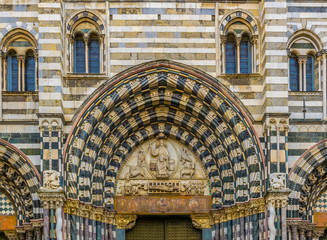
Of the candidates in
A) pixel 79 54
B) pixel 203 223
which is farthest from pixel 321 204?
pixel 79 54

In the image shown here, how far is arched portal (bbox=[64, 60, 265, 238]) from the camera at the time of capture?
26.0m

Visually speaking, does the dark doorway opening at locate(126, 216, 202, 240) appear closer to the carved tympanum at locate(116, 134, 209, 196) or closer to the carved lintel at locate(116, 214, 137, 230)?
the carved lintel at locate(116, 214, 137, 230)

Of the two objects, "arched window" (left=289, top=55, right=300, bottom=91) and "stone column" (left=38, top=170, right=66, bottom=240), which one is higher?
"arched window" (left=289, top=55, right=300, bottom=91)

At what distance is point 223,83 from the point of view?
2653cm

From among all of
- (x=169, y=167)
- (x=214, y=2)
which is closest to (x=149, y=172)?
(x=169, y=167)

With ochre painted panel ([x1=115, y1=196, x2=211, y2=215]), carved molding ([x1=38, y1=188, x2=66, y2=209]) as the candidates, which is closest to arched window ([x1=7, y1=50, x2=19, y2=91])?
carved molding ([x1=38, y1=188, x2=66, y2=209])

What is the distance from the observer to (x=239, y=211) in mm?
26203

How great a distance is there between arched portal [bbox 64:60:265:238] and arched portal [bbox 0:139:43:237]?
2.88 ft

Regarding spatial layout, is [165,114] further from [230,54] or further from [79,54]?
[79,54]

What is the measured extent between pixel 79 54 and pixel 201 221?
17.4 feet

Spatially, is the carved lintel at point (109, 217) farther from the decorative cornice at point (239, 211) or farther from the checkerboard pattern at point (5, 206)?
the decorative cornice at point (239, 211)

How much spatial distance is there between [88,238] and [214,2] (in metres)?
6.79

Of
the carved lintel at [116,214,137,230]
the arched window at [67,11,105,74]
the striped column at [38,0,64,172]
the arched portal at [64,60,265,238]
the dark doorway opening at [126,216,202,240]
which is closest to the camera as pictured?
the striped column at [38,0,64,172]

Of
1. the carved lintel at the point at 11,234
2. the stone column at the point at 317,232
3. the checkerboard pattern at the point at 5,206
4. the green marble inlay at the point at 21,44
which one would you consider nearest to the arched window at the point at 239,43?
the stone column at the point at 317,232
